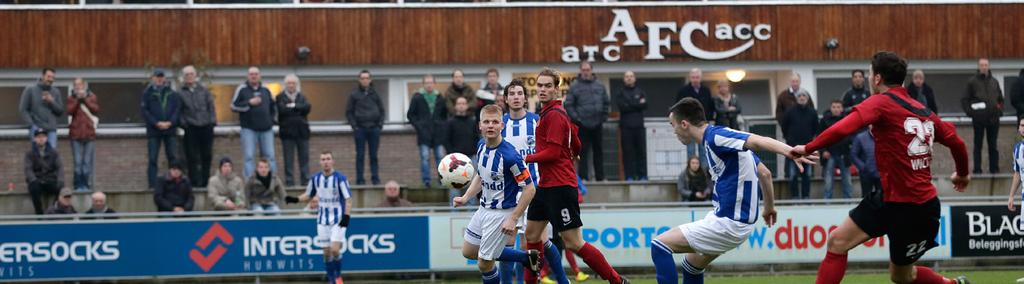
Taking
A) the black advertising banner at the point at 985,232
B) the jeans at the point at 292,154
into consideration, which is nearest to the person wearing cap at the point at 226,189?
the jeans at the point at 292,154

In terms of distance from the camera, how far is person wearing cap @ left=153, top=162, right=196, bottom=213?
20016mm

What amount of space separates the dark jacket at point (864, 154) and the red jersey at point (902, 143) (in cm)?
1129

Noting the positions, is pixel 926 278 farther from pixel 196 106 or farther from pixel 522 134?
pixel 196 106

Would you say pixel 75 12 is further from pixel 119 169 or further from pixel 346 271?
pixel 346 271

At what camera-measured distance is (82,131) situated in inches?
826

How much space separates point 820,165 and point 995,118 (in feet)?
9.08

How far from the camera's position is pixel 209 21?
24266 mm

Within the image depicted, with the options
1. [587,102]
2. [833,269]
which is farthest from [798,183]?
[833,269]

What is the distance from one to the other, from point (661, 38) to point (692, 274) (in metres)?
14.5

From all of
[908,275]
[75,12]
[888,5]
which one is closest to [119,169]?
[75,12]

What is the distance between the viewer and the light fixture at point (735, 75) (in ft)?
84.6

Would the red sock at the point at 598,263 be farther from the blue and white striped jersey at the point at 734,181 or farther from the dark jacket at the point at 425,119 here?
the dark jacket at the point at 425,119

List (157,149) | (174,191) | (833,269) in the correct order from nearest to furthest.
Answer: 1. (833,269)
2. (174,191)
3. (157,149)

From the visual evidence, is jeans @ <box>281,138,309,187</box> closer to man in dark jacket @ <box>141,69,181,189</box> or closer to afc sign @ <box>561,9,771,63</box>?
man in dark jacket @ <box>141,69,181,189</box>
